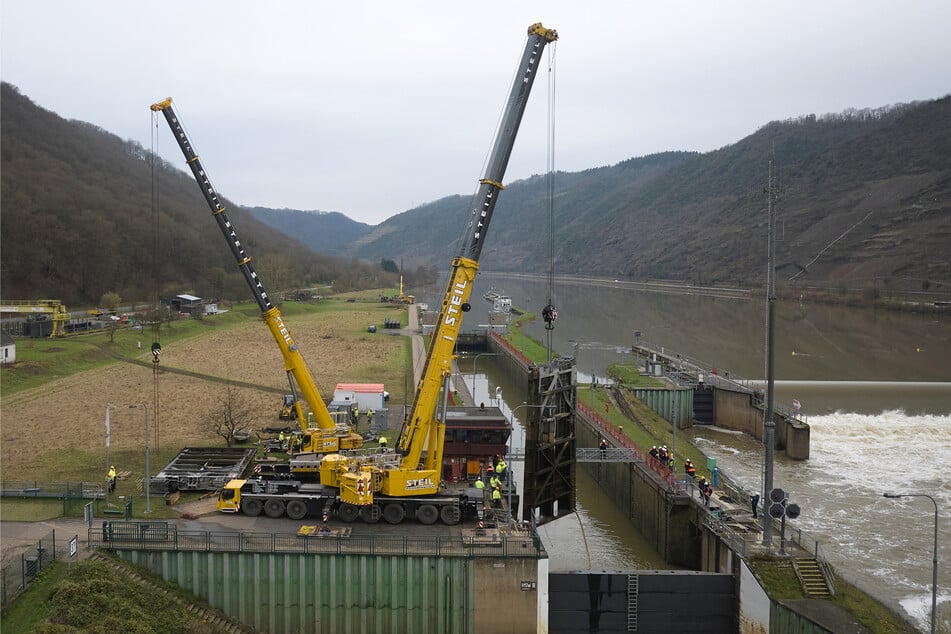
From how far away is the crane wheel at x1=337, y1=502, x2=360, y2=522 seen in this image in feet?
88.0

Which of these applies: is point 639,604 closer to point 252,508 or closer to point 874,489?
point 252,508

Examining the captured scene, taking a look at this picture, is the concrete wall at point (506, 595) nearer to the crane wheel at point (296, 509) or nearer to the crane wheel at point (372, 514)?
the crane wheel at point (372, 514)

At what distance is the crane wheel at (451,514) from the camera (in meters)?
26.5

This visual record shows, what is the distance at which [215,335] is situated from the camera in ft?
286

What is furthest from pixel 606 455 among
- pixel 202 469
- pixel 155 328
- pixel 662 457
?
pixel 155 328

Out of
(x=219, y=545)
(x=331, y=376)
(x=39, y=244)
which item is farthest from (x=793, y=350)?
(x=39, y=244)

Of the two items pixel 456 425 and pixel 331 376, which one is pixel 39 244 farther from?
pixel 456 425

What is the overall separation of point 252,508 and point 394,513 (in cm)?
532

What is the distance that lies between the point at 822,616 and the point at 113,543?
72.6ft

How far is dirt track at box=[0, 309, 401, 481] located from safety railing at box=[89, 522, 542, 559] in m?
10.4

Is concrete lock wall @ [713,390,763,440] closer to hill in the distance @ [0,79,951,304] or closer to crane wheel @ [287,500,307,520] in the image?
hill in the distance @ [0,79,951,304]

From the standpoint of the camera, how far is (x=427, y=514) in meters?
26.6

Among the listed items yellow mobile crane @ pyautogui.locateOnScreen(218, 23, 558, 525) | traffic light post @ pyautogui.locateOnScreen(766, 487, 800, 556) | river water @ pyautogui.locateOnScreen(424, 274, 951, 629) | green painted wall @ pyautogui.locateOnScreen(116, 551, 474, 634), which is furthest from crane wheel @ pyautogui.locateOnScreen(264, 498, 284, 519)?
traffic light post @ pyautogui.locateOnScreen(766, 487, 800, 556)

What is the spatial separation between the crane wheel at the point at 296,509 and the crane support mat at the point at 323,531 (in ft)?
3.61
